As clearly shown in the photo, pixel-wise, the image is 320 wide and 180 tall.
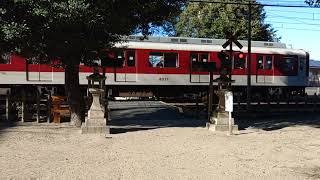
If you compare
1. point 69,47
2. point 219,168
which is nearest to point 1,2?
point 69,47

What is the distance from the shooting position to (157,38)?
28969mm

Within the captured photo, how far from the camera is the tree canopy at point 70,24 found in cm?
1227

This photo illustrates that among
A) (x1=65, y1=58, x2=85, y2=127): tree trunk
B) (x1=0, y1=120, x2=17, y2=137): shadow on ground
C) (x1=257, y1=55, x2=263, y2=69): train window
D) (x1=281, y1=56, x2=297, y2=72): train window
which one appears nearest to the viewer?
(x1=0, y1=120, x2=17, y2=137): shadow on ground

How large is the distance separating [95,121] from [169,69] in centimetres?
1431

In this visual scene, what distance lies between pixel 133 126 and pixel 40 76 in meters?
10.8

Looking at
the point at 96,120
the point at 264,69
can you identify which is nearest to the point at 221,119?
the point at 96,120

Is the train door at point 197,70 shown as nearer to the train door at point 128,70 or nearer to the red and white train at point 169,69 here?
the red and white train at point 169,69

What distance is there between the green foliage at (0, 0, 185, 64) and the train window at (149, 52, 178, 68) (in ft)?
42.6

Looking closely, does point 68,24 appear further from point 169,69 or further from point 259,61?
point 259,61

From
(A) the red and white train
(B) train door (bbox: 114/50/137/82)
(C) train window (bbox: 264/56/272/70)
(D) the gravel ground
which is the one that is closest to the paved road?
(D) the gravel ground

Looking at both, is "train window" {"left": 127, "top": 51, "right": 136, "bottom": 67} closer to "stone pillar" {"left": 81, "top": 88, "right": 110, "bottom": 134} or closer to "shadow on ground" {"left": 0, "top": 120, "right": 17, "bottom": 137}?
"shadow on ground" {"left": 0, "top": 120, "right": 17, "bottom": 137}

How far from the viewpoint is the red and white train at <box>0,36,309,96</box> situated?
85.2 feet

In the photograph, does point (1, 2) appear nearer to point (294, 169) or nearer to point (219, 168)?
point (219, 168)

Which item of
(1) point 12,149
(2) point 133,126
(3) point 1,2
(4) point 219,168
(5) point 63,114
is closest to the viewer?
(4) point 219,168
